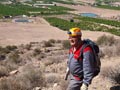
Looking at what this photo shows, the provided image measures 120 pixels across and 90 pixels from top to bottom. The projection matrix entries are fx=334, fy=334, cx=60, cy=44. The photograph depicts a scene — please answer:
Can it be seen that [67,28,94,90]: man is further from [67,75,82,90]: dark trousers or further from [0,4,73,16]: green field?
[0,4,73,16]: green field

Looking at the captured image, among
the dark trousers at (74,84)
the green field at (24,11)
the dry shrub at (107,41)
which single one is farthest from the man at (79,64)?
the green field at (24,11)

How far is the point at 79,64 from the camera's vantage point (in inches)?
241

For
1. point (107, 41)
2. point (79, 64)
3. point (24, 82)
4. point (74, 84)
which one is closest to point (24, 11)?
point (107, 41)

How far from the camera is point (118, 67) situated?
10516 millimetres

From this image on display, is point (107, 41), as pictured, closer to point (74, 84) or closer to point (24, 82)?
point (24, 82)

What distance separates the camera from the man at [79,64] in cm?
583

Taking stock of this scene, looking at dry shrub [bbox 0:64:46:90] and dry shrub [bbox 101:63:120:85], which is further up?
dry shrub [bbox 101:63:120:85]

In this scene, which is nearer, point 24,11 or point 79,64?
point 79,64

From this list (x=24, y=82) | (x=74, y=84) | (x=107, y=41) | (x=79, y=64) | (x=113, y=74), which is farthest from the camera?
(x=107, y=41)

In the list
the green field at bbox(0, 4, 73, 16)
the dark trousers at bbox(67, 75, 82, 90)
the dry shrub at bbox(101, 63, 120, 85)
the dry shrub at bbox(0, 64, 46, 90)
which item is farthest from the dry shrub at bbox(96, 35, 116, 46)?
the green field at bbox(0, 4, 73, 16)

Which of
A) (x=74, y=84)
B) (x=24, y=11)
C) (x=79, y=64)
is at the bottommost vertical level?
(x=24, y=11)

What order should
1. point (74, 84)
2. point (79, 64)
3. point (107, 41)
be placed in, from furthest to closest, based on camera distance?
point (107, 41) < point (74, 84) < point (79, 64)

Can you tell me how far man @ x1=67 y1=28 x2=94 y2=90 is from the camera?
5.83 m

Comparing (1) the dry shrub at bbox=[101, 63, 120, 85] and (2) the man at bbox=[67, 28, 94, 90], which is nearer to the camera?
(2) the man at bbox=[67, 28, 94, 90]
